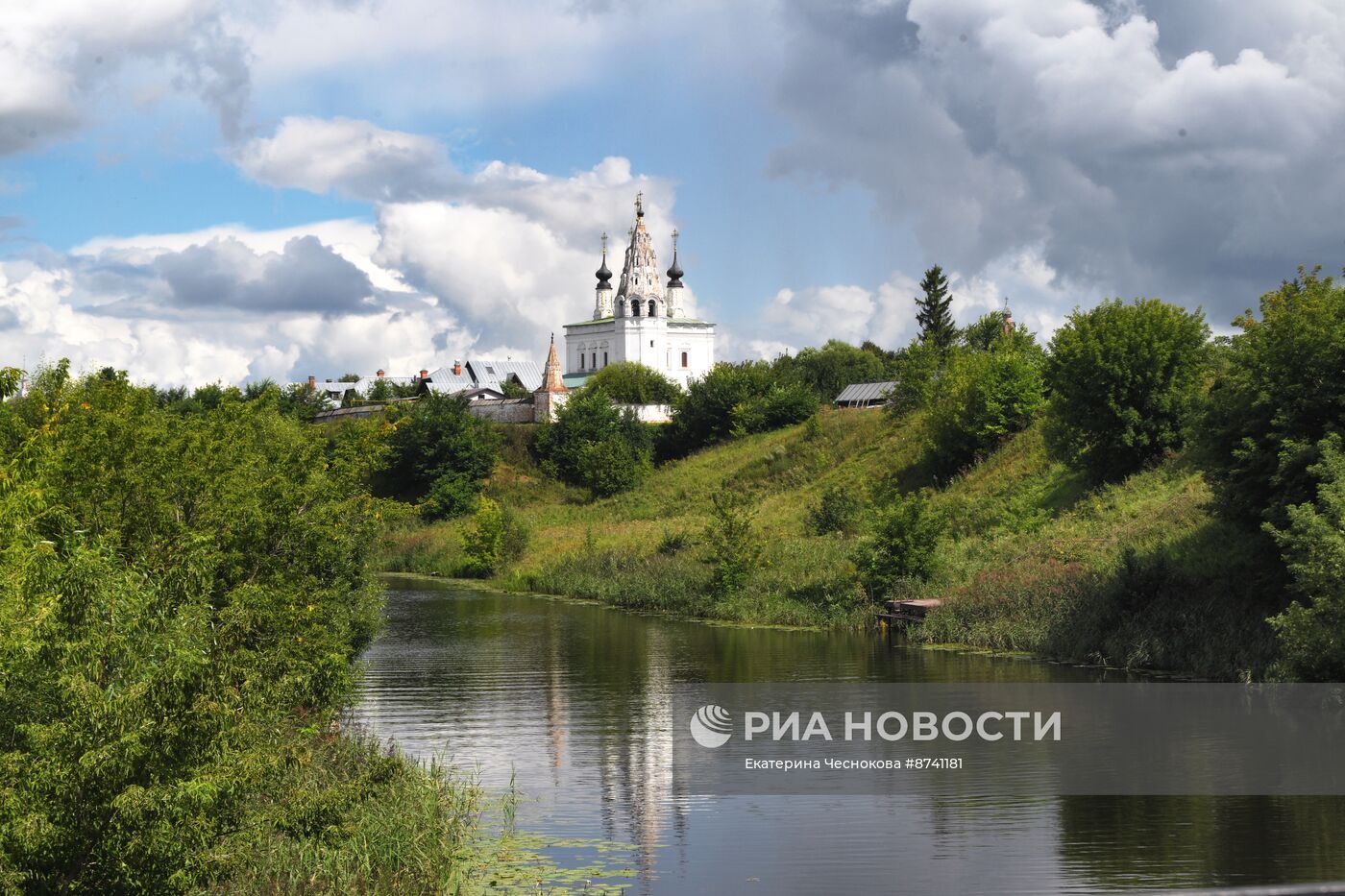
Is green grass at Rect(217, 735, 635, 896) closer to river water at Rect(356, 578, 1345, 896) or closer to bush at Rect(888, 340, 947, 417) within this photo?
river water at Rect(356, 578, 1345, 896)

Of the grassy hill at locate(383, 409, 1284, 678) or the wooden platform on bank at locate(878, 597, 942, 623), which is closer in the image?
the grassy hill at locate(383, 409, 1284, 678)

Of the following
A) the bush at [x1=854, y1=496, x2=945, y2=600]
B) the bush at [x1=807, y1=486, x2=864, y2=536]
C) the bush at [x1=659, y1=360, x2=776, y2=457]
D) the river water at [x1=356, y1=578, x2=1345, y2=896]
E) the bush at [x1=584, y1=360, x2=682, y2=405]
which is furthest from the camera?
the bush at [x1=584, y1=360, x2=682, y2=405]

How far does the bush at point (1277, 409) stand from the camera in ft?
92.6

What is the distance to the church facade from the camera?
143125 millimetres

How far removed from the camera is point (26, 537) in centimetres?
1487

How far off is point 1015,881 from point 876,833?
2.65m

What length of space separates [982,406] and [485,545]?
2279 centimetres

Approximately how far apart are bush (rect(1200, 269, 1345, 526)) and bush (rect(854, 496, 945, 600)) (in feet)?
34.5

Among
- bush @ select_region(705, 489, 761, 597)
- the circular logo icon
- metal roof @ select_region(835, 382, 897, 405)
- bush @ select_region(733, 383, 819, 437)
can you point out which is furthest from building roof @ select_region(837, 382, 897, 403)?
the circular logo icon

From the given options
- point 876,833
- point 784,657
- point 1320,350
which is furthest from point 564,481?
point 876,833

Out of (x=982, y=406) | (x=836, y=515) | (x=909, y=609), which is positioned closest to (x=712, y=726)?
(x=909, y=609)

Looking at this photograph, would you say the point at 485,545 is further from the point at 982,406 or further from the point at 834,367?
the point at 834,367

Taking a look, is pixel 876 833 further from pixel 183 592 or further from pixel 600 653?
pixel 600 653

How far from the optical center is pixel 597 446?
81.9 m
